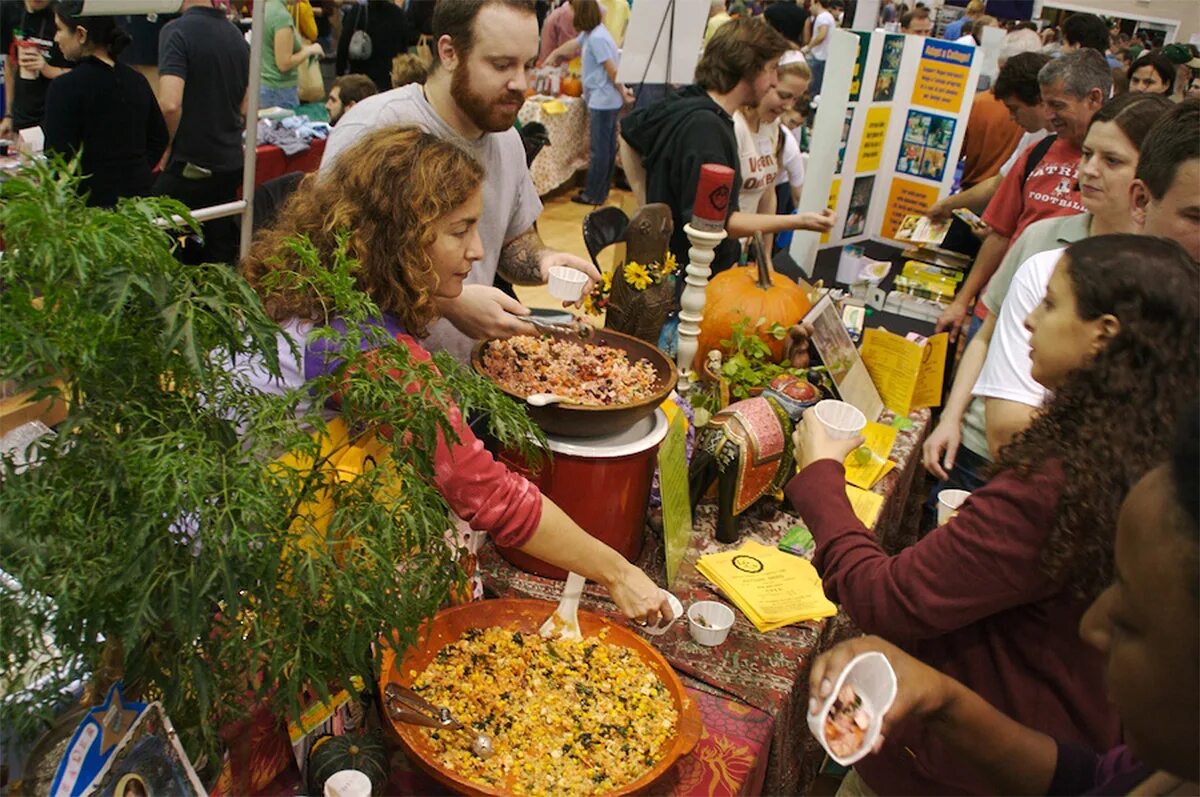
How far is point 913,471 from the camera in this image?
2.85m

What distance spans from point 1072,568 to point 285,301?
1.08m

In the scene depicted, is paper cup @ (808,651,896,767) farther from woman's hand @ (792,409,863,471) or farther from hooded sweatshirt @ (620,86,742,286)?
hooded sweatshirt @ (620,86,742,286)

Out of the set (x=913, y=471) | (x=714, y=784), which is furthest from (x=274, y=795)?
(x=913, y=471)

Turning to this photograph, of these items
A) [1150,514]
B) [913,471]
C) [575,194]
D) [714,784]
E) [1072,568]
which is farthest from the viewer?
[575,194]

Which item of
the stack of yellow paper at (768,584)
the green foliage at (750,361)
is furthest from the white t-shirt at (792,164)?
the stack of yellow paper at (768,584)

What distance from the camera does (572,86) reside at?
794 centimetres

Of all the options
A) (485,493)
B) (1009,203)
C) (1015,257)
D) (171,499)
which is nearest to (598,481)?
(485,493)

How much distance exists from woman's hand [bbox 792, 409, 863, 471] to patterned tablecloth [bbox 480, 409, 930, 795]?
344 millimetres

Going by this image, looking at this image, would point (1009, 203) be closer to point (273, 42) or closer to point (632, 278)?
point (632, 278)

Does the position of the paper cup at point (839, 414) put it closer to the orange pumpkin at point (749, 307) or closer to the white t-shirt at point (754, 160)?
the orange pumpkin at point (749, 307)

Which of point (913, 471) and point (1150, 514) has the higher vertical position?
point (1150, 514)

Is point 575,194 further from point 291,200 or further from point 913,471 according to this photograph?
point 291,200

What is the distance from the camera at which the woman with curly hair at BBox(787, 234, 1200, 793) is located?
1.11m

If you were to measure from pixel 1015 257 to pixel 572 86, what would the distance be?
5.99 meters
